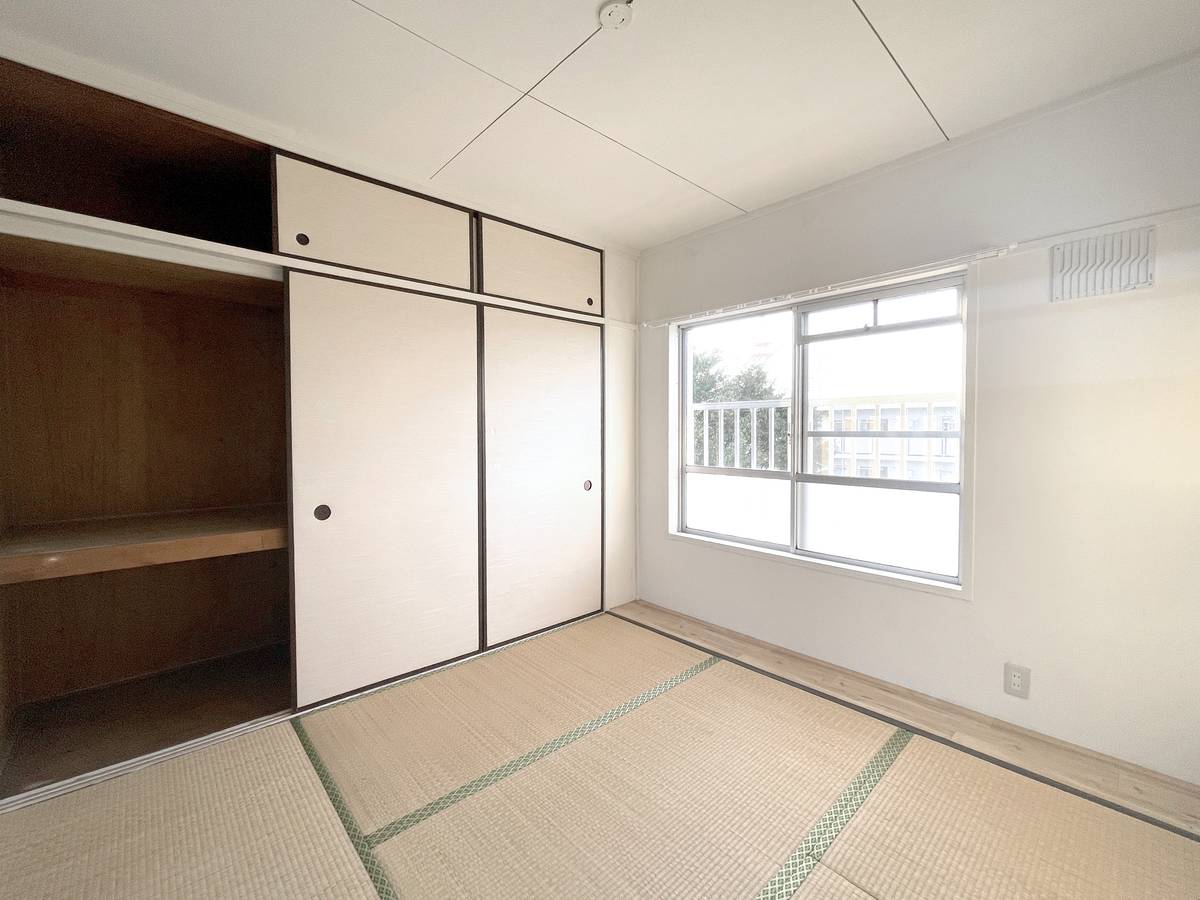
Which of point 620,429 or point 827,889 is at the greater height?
point 620,429

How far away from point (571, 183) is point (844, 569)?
8.22 ft

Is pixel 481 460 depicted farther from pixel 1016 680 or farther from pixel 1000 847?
pixel 1016 680

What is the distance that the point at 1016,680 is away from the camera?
2018 mm

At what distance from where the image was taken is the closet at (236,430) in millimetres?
1985

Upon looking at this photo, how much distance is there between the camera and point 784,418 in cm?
288

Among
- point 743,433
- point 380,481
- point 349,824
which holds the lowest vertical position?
point 349,824

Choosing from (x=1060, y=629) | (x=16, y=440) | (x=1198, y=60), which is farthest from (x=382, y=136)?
(x=1060, y=629)

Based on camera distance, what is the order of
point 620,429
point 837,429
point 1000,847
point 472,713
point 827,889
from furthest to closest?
point 620,429 < point 837,429 < point 472,713 < point 1000,847 < point 827,889

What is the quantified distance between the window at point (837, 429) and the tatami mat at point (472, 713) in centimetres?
103

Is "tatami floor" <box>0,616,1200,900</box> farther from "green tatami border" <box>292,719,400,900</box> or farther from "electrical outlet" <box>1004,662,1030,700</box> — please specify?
"electrical outlet" <box>1004,662,1030,700</box>

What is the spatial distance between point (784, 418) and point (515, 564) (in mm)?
1857

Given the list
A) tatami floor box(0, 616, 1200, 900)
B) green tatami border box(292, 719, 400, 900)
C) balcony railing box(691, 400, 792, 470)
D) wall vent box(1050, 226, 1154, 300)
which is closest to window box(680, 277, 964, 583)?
balcony railing box(691, 400, 792, 470)

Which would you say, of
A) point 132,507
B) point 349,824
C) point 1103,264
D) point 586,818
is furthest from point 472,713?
point 1103,264

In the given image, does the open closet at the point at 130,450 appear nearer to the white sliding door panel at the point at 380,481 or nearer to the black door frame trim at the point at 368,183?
the black door frame trim at the point at 368,183
